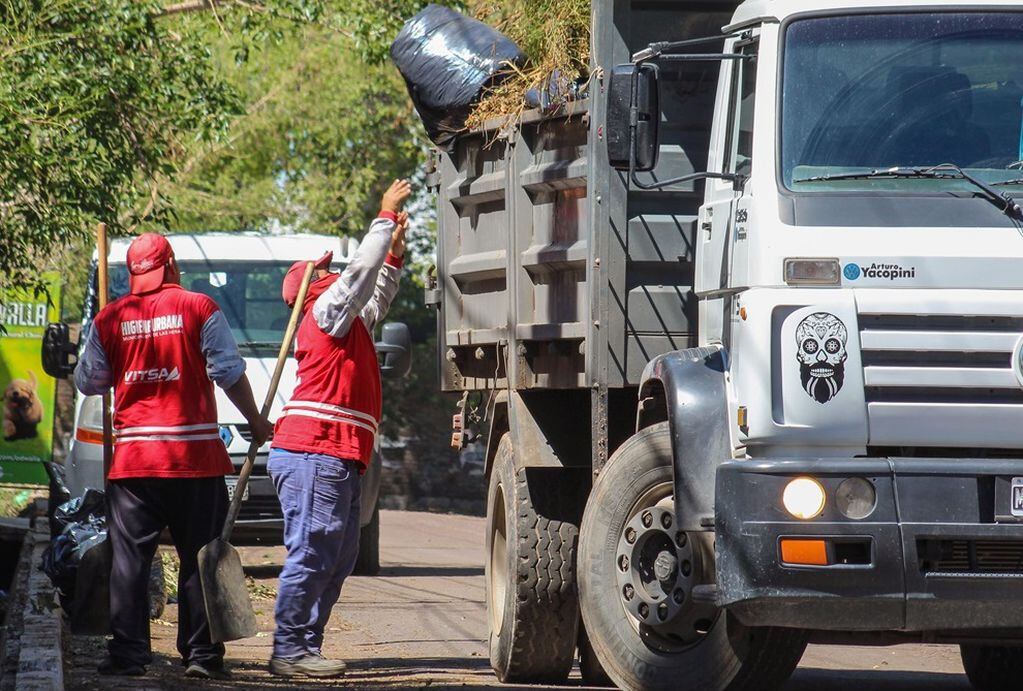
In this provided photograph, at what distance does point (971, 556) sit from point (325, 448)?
299cm

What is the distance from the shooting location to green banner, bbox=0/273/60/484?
1769cm

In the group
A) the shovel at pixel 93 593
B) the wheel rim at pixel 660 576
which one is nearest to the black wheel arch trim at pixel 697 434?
the wheel rim at pixel 660 576

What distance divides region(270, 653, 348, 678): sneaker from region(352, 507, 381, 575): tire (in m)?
6.70

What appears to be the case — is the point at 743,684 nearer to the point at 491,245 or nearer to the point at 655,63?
the point at 655,63

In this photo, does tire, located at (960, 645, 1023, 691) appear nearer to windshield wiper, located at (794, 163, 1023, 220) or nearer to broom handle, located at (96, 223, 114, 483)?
windshield wiper, located at (794, 163, 1023, 220)

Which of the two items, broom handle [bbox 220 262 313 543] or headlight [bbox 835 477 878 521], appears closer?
headlight [bbox 835 477 878 521]

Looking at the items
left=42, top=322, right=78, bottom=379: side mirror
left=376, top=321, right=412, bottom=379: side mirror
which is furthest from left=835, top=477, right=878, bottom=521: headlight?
left=42, top=322, right=78, bottom=379: side mirror

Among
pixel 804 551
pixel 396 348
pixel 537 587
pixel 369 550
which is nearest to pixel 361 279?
pixel 537 587

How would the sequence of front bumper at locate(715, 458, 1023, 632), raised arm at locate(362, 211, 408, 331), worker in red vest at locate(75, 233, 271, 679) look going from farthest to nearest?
raised arm at locate(362, 211, 408, 331) → worker in red vest at locate(75, 233, 271, 679) → front bumper at locate(715, 458, 1023, 632)

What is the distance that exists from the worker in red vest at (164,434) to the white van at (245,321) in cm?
505

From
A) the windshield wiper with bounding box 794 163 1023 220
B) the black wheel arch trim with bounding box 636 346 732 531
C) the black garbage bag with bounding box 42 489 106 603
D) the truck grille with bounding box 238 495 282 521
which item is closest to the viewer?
the windshield wiper with bounding box 794 163 1023 220

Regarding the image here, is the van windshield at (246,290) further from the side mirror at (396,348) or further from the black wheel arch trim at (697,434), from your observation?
the black wheel arch trim at (697,434)

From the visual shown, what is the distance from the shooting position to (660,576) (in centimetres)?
649

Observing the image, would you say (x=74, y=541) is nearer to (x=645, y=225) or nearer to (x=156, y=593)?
(x=156, y=593)
